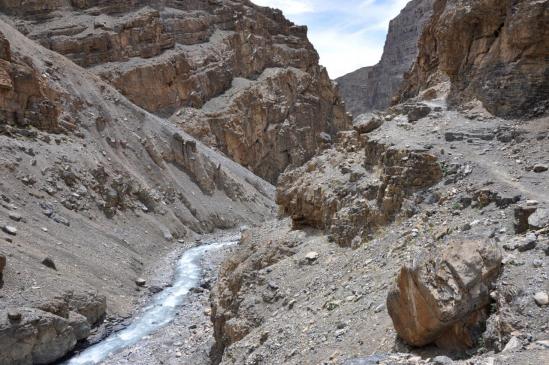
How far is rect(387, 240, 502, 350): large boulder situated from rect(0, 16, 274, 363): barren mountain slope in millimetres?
16245

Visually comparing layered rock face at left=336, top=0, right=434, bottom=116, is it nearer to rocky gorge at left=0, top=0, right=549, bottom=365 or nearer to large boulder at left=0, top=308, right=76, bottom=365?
rocky gorge at left=0, top=0, right=549, bottom=365

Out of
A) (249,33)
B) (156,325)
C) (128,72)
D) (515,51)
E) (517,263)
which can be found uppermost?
(249,33)

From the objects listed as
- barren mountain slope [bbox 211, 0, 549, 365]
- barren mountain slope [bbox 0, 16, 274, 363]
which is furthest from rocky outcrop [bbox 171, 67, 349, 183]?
barren mountain slope [bbox 211, 0, 549, 365]

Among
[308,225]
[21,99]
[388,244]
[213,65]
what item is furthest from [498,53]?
[213,65]

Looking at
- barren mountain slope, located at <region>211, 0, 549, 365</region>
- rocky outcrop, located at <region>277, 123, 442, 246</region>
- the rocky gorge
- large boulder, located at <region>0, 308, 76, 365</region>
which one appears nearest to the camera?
barren mountain slope, located at <region>211, 0, 549, 365</region>

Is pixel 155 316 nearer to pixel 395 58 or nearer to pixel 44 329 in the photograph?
pixel 44 329

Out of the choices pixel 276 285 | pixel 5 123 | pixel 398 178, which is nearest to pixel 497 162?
pixel 398 178

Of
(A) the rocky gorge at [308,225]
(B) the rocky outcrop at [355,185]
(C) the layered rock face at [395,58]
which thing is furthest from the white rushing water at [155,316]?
(C) the layered rock face at [395,58]

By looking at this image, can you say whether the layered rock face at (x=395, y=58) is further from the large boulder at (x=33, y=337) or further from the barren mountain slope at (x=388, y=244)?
the large boulder at (x=33, y=337)

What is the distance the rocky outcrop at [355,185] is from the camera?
42.3ft

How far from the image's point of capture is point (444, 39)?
1739cm

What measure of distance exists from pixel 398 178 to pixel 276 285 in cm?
443

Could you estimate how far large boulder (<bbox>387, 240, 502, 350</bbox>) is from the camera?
7.14 m

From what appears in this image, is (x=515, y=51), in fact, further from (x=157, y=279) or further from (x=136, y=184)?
(x=136, y=184)
